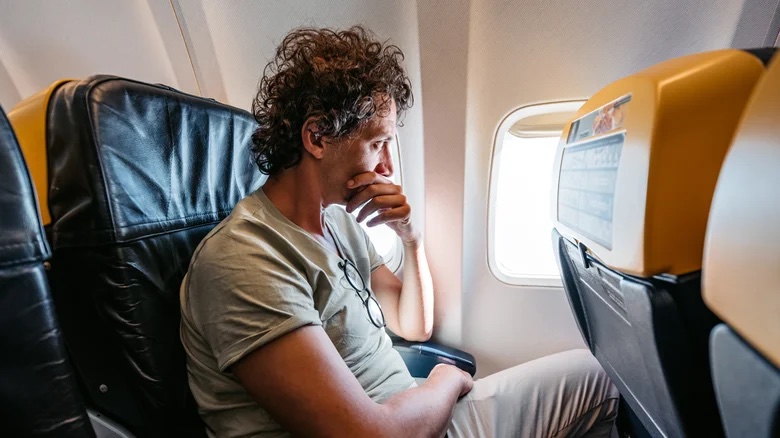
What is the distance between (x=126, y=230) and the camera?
2.68 ft

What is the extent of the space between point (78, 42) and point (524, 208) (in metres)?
2.30

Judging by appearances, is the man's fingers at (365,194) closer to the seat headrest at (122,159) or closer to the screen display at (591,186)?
the seat headrest at (122,159)

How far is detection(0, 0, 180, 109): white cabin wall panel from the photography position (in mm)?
1638

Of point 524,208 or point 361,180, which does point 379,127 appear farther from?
point 524,208

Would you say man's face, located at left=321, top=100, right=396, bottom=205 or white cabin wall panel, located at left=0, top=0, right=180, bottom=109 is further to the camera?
white cabin wall panel, located at left=0, top=0, right=180, bottom=109

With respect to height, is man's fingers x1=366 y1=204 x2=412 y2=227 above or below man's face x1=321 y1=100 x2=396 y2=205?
below

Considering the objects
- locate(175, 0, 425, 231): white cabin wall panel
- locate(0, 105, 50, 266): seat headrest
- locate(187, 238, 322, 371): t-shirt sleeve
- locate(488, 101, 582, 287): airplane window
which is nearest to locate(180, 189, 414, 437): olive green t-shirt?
locate(187, 238, 322, 371): t-shirt sleeve

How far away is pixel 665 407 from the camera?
0.68m

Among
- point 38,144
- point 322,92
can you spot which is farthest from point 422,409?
point 38,144

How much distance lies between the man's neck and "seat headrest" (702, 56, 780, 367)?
3.12 ft

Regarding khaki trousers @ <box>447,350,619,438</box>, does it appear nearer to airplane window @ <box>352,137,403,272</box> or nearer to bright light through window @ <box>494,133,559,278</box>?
bright light through window @ <box>494,133,559,278</box>

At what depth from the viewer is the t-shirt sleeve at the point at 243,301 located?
0.82m

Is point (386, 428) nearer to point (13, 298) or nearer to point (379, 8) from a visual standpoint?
point (13, 298)

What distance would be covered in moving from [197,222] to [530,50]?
53.0 inches
